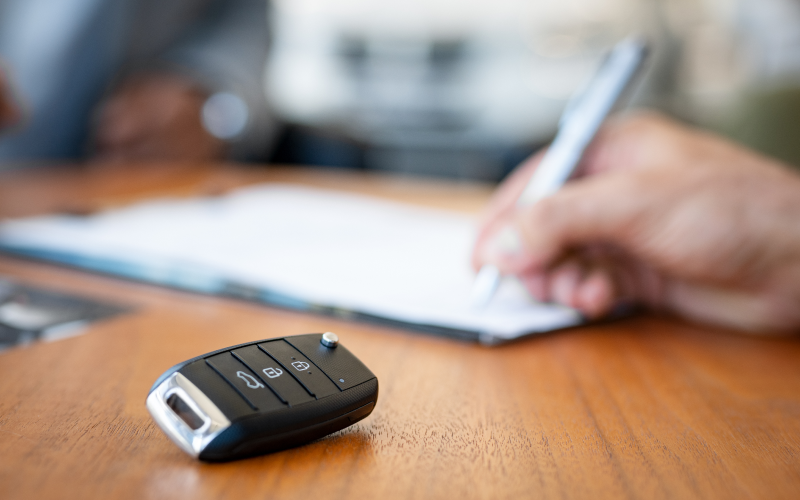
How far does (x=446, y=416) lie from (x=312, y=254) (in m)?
0.25

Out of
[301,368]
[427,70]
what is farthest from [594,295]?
[427,70]

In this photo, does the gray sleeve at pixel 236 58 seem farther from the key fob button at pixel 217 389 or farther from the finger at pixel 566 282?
the key fob button at pixel 217 389

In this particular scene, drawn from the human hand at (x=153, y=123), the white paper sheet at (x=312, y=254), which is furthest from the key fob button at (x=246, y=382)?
the human hand at (x=153, y=123)

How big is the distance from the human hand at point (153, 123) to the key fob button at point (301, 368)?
0.98 meters

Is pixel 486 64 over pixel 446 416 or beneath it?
over

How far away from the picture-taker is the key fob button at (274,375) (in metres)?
0.20

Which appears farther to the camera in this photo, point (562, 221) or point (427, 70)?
point (427, 70)

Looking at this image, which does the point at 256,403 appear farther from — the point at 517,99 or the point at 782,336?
the point at 517,99

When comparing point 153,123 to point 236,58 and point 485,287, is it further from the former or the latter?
point 485,287

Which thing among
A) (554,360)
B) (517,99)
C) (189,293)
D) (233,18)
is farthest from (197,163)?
(517,99)

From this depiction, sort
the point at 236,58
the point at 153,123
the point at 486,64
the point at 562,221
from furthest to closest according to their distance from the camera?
the point at 486,64, the point at 236,58, the point at 153,123, the point at 562,221

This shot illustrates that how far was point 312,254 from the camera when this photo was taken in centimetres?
46

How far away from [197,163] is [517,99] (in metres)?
2.60

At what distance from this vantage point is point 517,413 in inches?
9.6
